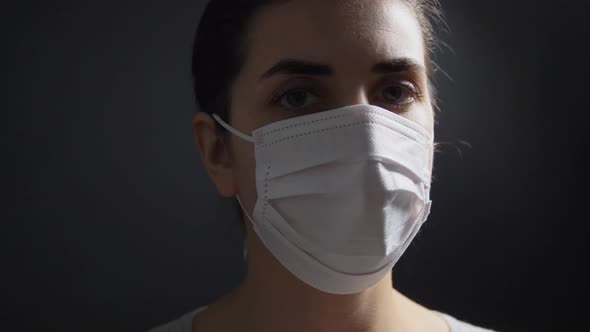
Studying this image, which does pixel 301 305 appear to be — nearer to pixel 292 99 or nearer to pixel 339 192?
pixel 339 192

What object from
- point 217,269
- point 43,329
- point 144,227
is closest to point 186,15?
point 144,227

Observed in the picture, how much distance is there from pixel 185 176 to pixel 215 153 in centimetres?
60

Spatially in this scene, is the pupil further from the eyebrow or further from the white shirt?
→ the white shirt

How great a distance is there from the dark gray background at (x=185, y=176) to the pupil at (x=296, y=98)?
60 cm

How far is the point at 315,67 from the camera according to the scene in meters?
1.04

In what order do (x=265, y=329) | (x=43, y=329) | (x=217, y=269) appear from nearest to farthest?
(x=265, y=329) → (x=43, y=329) → (x=217, y=269)

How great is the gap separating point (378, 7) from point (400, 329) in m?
0.72

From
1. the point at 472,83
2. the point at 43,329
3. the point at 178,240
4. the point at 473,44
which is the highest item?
the point at 473,44

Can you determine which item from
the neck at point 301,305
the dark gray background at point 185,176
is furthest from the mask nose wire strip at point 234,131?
the dark gray background at point 185,176

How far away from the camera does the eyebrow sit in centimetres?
104

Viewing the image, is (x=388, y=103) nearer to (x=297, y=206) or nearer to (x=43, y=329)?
(x=297, y=206)

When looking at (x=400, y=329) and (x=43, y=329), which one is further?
(x=43, y=329)

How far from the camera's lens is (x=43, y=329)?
1713 millimetres

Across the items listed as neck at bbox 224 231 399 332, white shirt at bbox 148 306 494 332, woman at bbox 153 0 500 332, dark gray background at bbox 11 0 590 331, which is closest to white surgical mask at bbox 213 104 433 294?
woman at bbox 153 0 500 332
